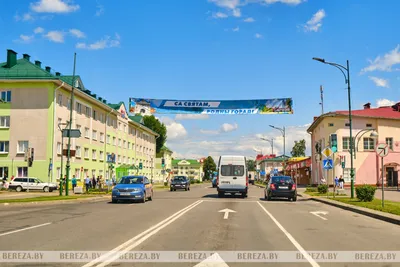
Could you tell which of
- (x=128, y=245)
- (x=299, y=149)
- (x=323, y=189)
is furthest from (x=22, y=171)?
(x=299, y=149)

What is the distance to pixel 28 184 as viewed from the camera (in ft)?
132

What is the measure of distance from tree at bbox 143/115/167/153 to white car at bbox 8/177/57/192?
58.9 meters

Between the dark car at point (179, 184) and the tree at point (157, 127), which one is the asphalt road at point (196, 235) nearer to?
the dark car at point (179, 184)

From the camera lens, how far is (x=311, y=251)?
336 inches

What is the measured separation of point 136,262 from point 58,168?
39793mm

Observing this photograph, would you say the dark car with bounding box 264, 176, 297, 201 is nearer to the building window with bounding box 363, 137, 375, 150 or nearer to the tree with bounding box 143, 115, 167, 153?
the building window with bounding box 363, 137, 375, 150

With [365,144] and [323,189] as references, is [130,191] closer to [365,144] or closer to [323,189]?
[323,189]

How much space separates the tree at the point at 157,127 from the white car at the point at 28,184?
58.9 m

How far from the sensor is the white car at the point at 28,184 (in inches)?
1596

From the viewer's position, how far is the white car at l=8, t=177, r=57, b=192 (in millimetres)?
40531

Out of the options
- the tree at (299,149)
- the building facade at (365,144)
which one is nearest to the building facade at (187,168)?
the tree at (299,149)

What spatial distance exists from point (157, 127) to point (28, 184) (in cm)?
6186

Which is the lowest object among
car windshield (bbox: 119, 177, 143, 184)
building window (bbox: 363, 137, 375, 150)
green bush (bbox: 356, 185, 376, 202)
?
green bush (bbox: 356, 185, 376, 202)

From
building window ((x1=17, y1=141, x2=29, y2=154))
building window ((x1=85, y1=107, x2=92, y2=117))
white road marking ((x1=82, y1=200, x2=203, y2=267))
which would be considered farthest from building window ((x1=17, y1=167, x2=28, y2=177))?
white road marking ((x1=82, y1=200, x2=203, y2=267))
